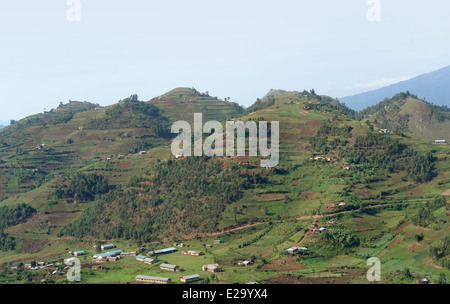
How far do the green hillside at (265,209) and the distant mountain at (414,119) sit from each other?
29559 millimetres

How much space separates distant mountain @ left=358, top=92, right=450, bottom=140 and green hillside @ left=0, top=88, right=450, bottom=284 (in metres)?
29.6

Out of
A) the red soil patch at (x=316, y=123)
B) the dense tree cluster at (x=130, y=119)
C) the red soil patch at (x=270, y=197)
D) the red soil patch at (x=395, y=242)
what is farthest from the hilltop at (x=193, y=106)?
the red soil patch at (x=395, y=242)

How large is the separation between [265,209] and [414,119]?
69.1 meters

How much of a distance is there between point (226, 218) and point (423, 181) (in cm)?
2588

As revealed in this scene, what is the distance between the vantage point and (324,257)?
41969 millimetres

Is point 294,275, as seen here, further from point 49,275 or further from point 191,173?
point 191,173

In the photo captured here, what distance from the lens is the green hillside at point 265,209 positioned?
134ft

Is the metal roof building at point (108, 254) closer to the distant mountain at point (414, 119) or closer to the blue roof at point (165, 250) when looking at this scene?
the blue roof at point (165, 250)

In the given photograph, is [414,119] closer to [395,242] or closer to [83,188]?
[395,242]

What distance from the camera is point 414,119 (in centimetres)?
10662

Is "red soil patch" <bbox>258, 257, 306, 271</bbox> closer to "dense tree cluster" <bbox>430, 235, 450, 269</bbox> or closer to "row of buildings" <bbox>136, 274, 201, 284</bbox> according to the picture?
"row of buildings" <bbox>136, 274, 201, 284</bbox>

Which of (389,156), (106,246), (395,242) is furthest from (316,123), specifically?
(106,246)

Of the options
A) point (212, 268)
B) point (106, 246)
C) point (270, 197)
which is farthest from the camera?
point (270, 197)
